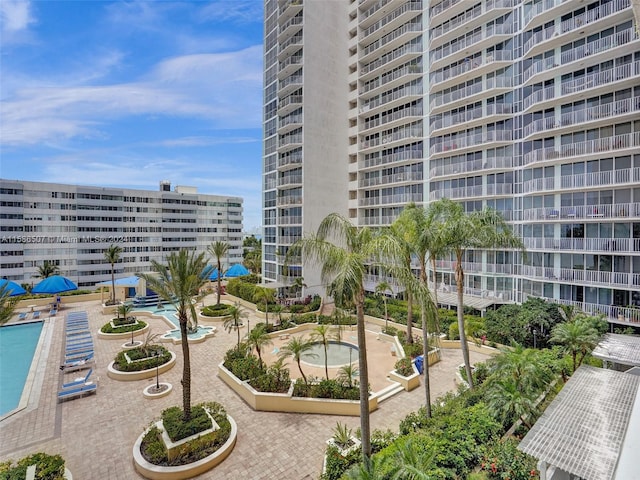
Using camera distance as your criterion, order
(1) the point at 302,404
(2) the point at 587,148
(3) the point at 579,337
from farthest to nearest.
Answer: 1. (2) the point at 587,148
2. (1) the point at 302,404
3. (3) the point at 579,337

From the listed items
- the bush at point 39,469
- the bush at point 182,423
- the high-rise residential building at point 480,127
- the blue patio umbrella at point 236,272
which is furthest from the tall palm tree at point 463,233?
the blue patio umbrella at point 236,272

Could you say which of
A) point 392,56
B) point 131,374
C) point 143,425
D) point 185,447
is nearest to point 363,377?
point 185,447

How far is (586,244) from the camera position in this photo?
20453mm

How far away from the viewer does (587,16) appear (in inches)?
804

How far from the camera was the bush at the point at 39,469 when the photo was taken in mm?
8841

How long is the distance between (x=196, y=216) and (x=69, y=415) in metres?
59.8

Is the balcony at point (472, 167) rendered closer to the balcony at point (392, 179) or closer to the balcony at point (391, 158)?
the balcony at point (392, 179)

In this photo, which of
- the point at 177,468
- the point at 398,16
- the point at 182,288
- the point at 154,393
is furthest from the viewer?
the point at 398,16

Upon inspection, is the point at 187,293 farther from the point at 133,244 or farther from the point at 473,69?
the point at 133,244

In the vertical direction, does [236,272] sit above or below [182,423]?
above

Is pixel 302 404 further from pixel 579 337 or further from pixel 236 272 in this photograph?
pixel 236 272

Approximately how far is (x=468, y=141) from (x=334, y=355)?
21220 mm

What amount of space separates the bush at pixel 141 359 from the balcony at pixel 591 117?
2925 centimetres

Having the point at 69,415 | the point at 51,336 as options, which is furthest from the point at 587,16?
the point at 51,336
